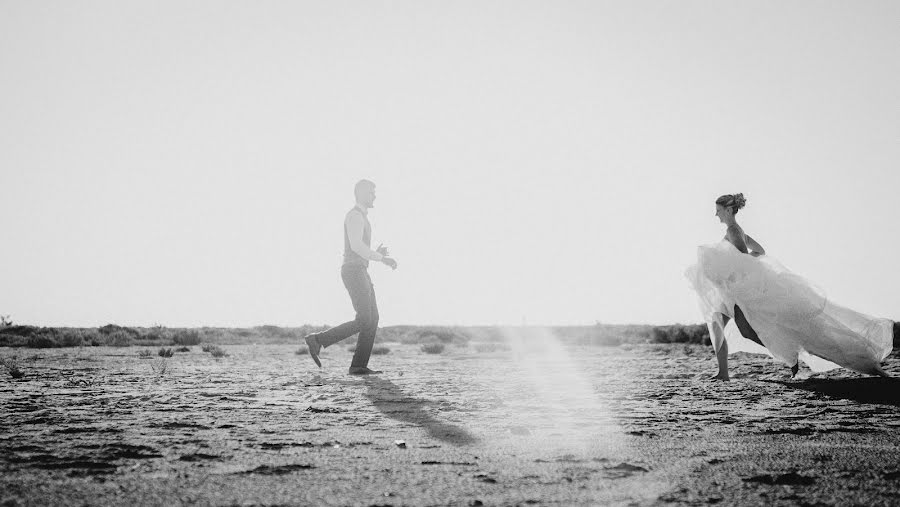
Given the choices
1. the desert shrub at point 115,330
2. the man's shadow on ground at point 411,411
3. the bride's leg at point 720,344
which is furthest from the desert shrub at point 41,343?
the bride's leg at point 720,344

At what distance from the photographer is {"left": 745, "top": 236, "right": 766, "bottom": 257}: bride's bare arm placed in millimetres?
6379

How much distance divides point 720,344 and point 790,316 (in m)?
0.74

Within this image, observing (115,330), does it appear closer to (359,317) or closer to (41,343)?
(41,343)

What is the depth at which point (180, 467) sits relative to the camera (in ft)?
8.31

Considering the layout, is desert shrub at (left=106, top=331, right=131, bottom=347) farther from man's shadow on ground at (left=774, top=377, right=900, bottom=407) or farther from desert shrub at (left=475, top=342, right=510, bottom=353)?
man's shadow on ground at (left=774, top=377, right=900, bottom=407)

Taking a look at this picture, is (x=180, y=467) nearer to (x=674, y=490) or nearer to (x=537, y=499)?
(x=537, y=499)

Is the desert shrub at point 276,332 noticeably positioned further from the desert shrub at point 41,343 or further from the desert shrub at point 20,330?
the desert shrub at point 41,343

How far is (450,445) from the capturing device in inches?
122

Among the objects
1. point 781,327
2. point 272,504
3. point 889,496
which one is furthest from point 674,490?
point 781,327

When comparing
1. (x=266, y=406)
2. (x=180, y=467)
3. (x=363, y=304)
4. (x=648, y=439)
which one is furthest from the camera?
(x=363, y=304)

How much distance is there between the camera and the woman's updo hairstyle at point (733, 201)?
6.42 meters

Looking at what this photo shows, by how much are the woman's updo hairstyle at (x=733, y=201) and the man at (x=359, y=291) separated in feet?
12.5

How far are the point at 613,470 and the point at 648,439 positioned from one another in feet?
2.58

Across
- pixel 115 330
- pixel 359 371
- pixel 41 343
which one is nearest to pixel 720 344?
pixel 359 371
